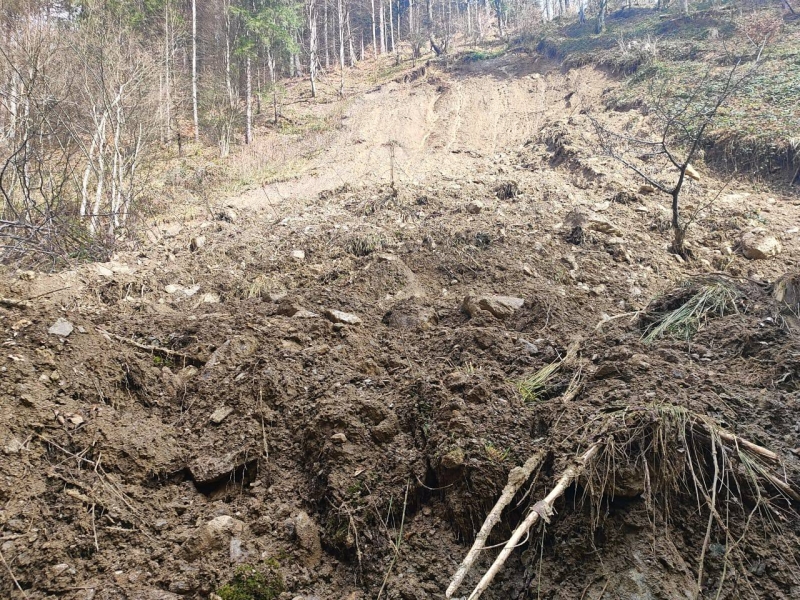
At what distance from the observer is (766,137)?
823cm

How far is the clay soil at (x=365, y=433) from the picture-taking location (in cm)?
178

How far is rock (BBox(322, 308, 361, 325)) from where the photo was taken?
3782 millimetres

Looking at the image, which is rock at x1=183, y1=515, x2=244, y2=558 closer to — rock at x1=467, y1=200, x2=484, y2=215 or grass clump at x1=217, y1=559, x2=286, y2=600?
grass clump at x1=217, y1=559, x2=286, y2=600

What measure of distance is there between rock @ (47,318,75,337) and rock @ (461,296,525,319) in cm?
281

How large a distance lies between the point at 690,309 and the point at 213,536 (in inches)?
126

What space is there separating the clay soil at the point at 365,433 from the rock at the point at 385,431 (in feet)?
0.03

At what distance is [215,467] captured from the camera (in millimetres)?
2436

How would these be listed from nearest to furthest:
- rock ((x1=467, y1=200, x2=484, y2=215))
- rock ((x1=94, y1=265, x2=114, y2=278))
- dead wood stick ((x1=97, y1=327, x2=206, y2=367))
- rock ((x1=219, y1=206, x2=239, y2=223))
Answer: dead wood stick ((x1=97, y1=327, x2=206, y2=367))
rock ((x1=94, y1=265, x2=114, y2=278))
rock ((x1=467, y1=200, x2=484, y2=215))
rock ((x1=219, y1=206, x2=239, y2=223))

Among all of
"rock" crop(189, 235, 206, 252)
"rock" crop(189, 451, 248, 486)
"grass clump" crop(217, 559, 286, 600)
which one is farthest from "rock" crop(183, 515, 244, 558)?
"rock" crop(189, 235, 206, 252)

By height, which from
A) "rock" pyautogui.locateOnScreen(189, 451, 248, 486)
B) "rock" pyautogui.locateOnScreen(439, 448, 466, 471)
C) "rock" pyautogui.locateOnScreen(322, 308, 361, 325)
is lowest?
"rock" pyautogui.locateOnScreen(189, 451, 248, 486)

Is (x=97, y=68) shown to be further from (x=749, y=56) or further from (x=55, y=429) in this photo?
(x=749, y=56)

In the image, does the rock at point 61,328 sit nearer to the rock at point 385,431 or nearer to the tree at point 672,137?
the rock at point 385,431

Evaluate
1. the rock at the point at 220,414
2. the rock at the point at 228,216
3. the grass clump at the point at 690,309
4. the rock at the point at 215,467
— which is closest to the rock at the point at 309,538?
the rock at the point at 215,467

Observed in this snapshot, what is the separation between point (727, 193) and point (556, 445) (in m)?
7.54
